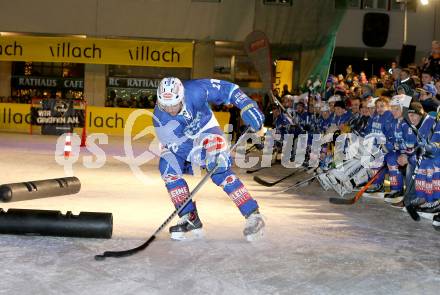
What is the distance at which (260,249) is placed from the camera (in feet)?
16.4

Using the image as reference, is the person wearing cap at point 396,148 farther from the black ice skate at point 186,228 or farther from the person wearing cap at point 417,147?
the black ice skate at point 186,228

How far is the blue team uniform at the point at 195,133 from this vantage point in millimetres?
5164

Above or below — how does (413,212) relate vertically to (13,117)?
below

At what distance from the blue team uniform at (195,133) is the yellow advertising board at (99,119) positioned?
1366 centimetres

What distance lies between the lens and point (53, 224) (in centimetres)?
494

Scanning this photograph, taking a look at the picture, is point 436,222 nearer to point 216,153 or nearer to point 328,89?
point 216,153

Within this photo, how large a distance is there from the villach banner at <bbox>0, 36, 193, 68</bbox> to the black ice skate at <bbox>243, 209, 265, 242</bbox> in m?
14.0

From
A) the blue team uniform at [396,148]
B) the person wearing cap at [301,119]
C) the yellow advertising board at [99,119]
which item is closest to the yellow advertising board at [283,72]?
the yellow advertising board at [99,119]

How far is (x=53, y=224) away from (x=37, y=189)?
3.49ft

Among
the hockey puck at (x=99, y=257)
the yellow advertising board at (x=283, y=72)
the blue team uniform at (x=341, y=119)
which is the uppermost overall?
the yellow advertising board at (x=283, y=72)

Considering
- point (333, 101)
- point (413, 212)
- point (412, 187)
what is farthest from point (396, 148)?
point (333, 101)

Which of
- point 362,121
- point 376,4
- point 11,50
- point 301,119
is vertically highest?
point 376,4

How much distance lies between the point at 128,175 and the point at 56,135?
27.3 feet

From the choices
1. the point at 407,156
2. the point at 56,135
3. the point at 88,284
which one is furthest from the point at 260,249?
the point at 56,135
